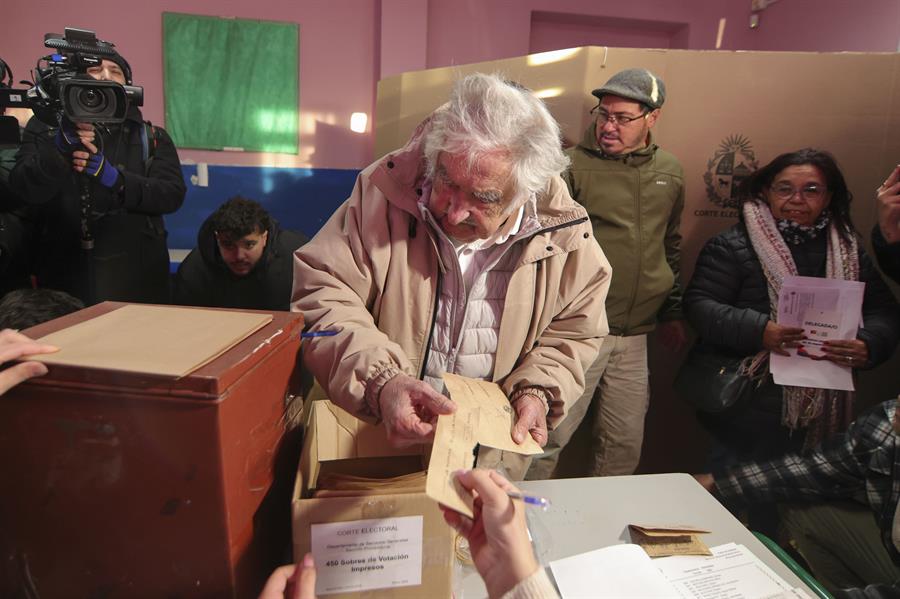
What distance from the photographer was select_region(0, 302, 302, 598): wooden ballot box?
672 millimetres

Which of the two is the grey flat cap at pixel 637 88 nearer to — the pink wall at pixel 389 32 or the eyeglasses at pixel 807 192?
the eyeglasses at pixel 807 192

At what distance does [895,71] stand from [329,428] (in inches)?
104

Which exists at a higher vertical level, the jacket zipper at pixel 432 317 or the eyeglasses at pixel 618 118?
the eyeglasses at pixel 618 118

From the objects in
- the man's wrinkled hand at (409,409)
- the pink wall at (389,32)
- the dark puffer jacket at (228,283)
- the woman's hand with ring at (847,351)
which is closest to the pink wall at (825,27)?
the pink wall at (389,32)

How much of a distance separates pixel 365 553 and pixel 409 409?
0.22m

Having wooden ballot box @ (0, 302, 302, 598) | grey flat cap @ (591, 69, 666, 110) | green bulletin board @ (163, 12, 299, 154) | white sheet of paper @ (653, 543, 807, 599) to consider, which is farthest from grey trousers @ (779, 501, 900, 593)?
green bulletin board @ (163, 12, 299, 154)

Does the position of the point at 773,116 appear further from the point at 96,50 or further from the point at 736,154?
the point at 96,50

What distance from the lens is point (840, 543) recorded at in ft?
5.49

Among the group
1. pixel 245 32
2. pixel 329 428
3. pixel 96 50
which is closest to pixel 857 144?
pixel 329 428

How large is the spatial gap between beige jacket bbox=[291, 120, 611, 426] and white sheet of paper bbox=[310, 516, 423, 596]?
0.38 m

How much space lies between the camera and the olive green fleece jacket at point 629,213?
7.00ft

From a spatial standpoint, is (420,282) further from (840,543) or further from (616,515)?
(840,543)

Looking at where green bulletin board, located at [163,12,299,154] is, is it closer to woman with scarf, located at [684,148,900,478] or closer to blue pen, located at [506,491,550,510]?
woman with scarf, located at [684,148,900,478]

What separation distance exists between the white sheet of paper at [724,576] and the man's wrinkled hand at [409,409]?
1.74 ft
